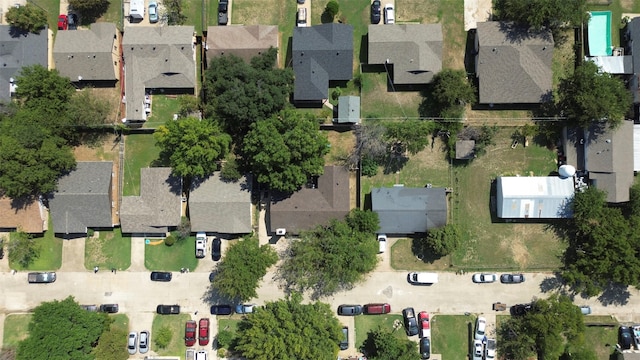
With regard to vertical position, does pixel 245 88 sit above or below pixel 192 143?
above

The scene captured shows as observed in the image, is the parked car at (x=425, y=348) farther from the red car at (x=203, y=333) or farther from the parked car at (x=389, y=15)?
the parked car at (x=389, y=15)

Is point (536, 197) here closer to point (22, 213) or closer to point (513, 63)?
point (513, 63)

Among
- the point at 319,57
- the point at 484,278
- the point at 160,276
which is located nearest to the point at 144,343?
the point at 160,276

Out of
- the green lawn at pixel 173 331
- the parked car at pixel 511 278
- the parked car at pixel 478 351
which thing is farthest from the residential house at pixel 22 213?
the parked car at pixel 511 278

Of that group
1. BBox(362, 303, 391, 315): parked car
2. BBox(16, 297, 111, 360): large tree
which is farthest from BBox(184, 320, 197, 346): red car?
BBox(362, 303, 391, 315): parked car

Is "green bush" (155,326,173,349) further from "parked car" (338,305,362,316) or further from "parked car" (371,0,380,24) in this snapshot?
"parked car" (371,0,380,24)

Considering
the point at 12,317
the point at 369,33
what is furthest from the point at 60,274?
the point at 369,33
